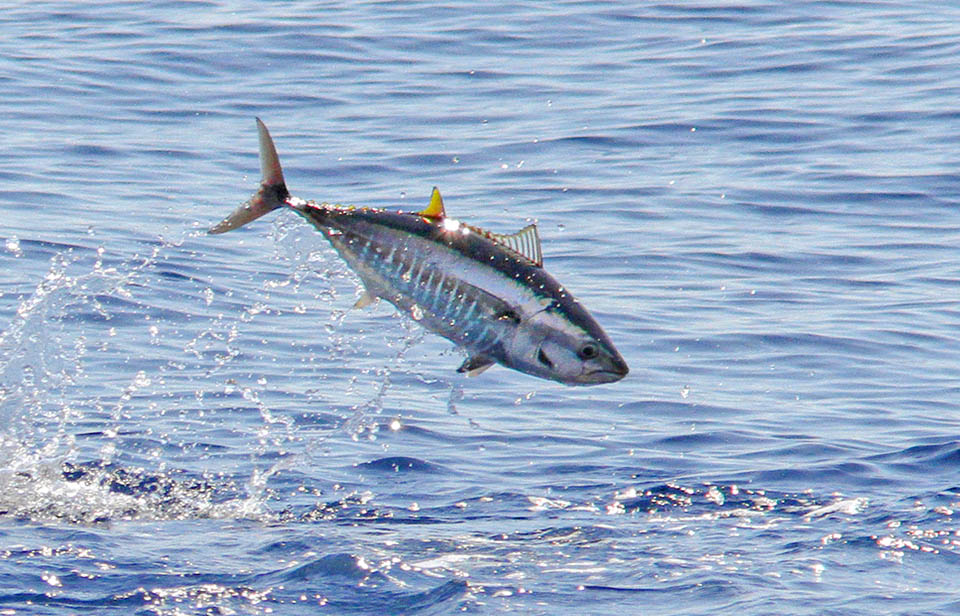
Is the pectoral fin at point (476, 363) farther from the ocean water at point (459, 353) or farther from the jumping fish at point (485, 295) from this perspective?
the ocean water at point (459, 353)

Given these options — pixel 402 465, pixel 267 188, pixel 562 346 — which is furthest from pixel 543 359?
pixel 402 465

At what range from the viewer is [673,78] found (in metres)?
17.9

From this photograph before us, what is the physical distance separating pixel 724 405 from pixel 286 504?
3.02 m

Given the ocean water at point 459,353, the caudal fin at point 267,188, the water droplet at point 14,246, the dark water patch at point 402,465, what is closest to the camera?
the caudal fin at point 267,188

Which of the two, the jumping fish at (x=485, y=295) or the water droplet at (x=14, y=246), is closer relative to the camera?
the jumping fish at (x=485, y=295)

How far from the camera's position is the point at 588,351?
5.43 metres

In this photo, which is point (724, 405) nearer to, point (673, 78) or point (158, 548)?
point (158, 548)

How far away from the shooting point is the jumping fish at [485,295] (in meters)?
5.39

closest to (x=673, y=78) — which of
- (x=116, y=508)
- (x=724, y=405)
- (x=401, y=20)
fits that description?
(x=401, y=20)

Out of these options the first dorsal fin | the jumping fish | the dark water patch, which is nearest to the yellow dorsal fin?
the jumping fish

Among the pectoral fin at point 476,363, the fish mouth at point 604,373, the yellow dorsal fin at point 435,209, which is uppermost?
the yellow dorsal fin at point 435,209

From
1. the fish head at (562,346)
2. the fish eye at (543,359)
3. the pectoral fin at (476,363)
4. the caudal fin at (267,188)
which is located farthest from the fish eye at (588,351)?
the caudal fin at (267,188)

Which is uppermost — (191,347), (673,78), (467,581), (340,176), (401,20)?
(401,20)

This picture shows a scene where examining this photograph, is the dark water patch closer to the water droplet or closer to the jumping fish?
the jumping fish
